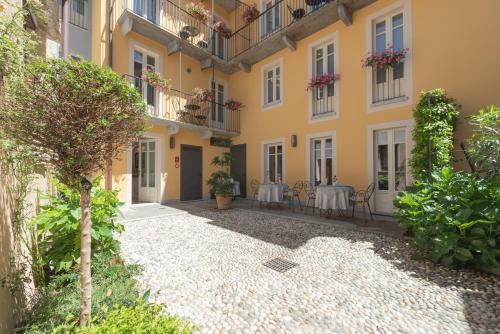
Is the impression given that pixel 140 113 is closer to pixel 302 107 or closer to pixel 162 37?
pixel 302 107

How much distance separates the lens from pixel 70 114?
143 centimetres

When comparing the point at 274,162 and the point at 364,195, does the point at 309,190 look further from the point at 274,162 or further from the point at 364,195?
the point at 274,162

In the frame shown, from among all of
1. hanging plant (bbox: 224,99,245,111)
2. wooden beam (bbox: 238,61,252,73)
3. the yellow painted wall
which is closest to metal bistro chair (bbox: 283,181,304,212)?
the yellow painted wall

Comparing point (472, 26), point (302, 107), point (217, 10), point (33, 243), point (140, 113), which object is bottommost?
point (33, 243)

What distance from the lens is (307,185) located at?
7.99 m

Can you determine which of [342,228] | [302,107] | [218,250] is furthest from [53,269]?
[302,107]

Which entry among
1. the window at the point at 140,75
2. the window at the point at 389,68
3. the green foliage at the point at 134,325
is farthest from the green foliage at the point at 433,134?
the window at the point at 140,75

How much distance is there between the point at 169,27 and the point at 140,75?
2244 millimetres

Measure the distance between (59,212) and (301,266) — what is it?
10.2ft

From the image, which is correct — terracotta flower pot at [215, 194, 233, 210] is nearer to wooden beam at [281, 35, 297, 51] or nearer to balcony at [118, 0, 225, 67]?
balcony at [118, 0, 225, 67]

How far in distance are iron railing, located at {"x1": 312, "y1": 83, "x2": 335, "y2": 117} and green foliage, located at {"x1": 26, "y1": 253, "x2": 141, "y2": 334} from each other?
7141 millimetres

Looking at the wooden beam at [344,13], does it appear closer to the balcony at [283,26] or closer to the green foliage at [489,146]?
Answer: the balcony at [283,26]

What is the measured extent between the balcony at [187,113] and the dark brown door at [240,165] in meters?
0.77

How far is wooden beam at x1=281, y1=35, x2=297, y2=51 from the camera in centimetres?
829
